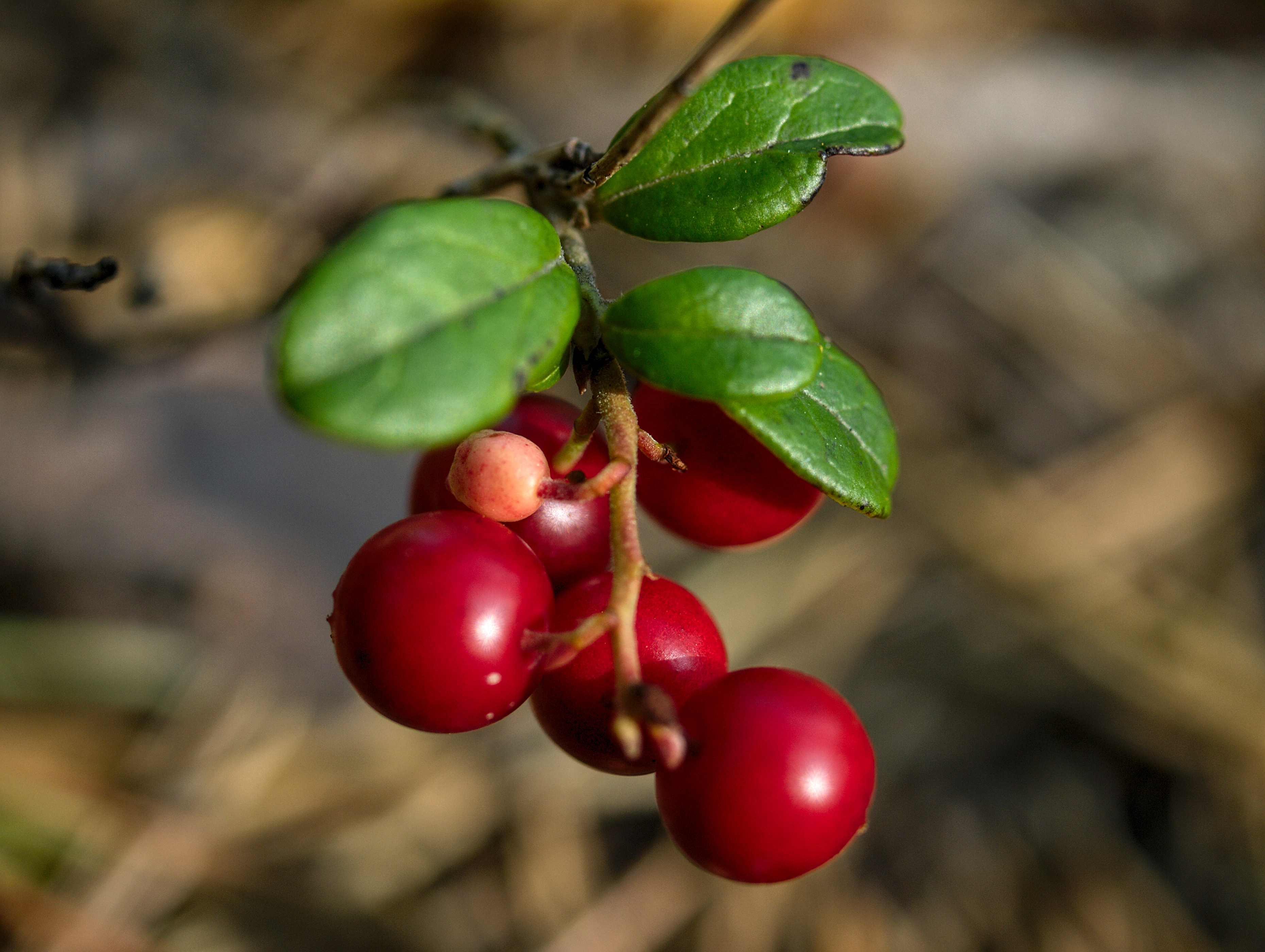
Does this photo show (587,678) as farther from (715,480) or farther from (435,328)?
(435,328)

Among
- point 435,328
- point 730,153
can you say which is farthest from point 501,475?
point 730,153

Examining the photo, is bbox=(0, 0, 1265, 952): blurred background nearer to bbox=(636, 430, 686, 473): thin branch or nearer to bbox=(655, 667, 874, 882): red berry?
bbox=(636, 430, 686, 473): thin branch

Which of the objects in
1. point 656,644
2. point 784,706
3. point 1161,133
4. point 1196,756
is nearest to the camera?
point 784,706

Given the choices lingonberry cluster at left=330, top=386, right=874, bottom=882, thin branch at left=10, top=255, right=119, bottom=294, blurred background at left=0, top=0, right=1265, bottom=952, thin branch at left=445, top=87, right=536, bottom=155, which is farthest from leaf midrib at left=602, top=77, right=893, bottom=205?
blurred background at left=0, top=0, right=1265, bottom=952

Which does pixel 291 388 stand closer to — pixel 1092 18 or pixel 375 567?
pixel 375 567

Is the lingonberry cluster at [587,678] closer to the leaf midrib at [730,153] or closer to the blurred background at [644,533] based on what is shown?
the leaf midrib at [730,153]

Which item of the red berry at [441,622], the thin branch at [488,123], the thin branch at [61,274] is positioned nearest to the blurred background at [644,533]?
the thin branch at [488,123]

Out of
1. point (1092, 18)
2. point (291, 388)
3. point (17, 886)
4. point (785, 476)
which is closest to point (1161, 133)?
point (1092, 18)
